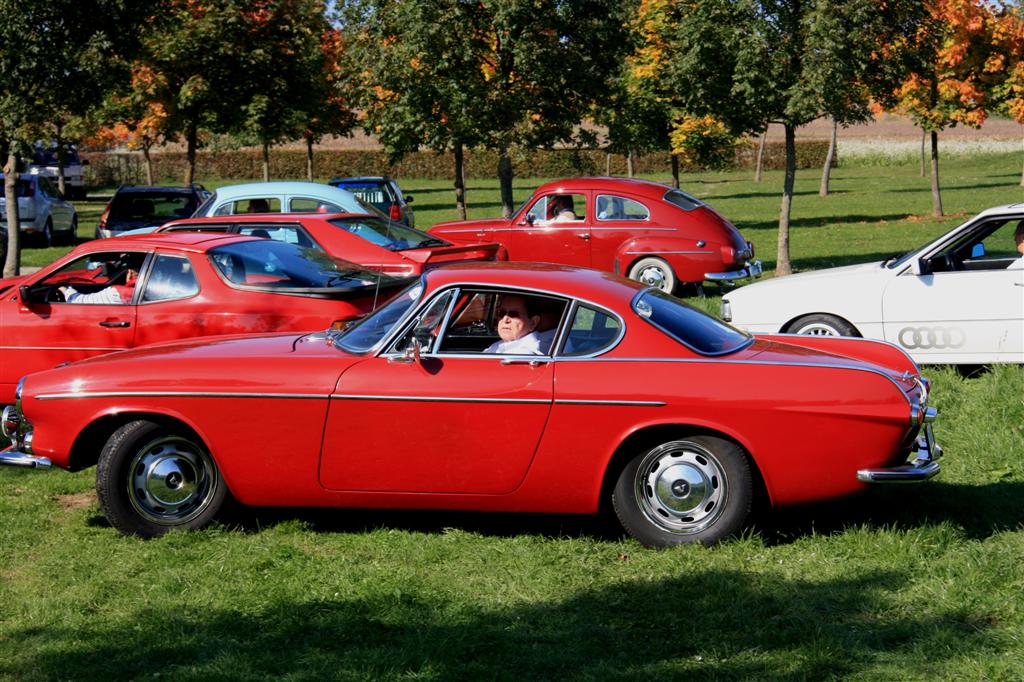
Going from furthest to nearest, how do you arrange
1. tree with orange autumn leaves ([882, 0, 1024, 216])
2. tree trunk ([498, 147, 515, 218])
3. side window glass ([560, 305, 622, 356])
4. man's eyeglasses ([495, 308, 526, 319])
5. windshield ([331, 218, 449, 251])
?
tree with orange autumn leaves ([882, 0, 1024, 216]), tree trunk ([498, 147, 515, 218]), windshield ([331, 218, 449, 251]), man's eyeglasses ([495, 308, 526, 319]), side window glass ([560, 305, 622, 356])

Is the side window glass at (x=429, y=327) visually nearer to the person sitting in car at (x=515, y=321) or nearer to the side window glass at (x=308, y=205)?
the person sitting in car at (x=515, y=321)

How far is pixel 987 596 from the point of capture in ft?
17.9

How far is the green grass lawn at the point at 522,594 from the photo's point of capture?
194 inches

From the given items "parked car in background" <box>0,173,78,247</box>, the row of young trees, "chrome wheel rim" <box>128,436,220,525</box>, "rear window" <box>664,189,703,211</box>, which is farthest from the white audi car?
"parked car in background" <box>0,173,78,247</box>

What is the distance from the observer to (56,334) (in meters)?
9.62

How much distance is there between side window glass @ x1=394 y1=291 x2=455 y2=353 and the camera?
6.51m

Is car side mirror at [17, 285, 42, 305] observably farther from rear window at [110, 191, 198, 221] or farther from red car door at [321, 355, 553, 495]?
rear window at [110, 191, 198, 221]

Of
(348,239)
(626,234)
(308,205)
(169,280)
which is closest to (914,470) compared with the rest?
(169,280)

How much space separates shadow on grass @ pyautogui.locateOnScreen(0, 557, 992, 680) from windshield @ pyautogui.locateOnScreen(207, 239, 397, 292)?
4.19 m

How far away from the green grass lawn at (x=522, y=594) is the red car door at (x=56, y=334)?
6.24 feet

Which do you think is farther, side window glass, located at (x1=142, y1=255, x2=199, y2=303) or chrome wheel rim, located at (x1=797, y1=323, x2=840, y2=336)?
chrome wheel rim, located at (x1=797, y1=323, x2=840, y2=336)

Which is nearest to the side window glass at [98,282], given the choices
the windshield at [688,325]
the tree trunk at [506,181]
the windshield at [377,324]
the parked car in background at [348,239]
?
the parked car in background at [348,239]

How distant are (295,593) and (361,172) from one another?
6383 cm

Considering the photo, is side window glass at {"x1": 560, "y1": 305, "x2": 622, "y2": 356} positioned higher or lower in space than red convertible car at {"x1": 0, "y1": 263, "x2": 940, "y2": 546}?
higher
